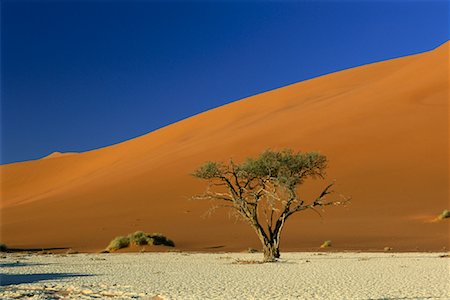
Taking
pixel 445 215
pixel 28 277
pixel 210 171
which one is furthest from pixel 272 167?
pixel 445 215

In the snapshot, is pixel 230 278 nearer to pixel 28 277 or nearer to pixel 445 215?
pixel 28 277

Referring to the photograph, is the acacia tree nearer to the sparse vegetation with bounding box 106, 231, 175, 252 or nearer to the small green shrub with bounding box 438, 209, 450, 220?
the sparse vegetation with bounding box 106, 231, 175, 252

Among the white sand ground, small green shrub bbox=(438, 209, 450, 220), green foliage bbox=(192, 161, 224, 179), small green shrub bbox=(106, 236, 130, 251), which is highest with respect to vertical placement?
green foliage bbox=(192, 161, 224, 179)

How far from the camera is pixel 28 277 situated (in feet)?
53.7

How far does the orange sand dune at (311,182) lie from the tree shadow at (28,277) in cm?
1198

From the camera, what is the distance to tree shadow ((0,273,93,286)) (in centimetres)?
1529

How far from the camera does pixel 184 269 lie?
18.8m

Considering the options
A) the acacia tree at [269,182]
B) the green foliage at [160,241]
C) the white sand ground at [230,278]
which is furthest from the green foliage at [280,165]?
the green foliage at [160,241]

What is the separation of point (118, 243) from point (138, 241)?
0.93 metres

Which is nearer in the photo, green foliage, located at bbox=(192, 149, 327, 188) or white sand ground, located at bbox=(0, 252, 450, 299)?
white sand ground, located at bbox=(0, 252, 450, 299)

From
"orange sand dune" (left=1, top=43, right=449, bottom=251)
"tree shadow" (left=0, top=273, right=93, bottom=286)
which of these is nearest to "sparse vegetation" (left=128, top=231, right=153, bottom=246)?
"orange sand dune" (left=1, top=43, right=449, bottom=251)

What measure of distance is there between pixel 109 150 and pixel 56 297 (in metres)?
72.6

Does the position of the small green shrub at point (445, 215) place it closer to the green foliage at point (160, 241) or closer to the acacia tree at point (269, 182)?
the acacia tree at point (269, 182)

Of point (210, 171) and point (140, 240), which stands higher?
point (210, 171)
